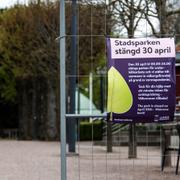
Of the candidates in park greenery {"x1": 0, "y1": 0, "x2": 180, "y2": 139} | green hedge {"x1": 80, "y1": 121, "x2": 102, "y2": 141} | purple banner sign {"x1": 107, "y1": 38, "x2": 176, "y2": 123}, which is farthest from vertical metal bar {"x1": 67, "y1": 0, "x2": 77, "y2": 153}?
green hedge {"x1": 80, "y1": 121, "x2": 102, "y2": 141}

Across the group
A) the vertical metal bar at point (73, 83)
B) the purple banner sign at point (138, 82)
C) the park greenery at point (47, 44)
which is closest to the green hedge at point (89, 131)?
the park greenery at point (47, 44)

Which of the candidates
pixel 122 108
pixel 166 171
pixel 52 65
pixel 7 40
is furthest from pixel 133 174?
pixel 7 40

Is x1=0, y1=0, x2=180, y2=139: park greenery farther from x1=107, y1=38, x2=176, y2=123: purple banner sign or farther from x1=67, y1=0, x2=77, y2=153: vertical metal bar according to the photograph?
x1=107, y1=38, x2=176, y2=123: purple banner sign

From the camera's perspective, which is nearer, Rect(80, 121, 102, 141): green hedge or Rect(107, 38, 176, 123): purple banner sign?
Rect(107, 38, 176, 123): purple banner sign

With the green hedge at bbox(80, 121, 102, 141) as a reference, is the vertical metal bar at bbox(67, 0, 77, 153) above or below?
above

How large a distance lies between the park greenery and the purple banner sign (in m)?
5.82

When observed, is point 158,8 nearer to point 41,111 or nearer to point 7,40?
point 7,40

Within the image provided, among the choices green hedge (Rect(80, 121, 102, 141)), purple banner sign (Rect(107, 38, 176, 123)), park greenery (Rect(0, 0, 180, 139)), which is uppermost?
park greenery (Rect(0, 0, 180, 139))

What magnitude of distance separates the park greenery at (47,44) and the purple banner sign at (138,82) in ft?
19.1

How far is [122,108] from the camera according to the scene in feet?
27.0

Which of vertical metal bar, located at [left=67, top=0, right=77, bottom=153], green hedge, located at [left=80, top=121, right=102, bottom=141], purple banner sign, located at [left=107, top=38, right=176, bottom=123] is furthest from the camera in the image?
green hedge, located at [left=80, top=121, right=102, bottom=141]

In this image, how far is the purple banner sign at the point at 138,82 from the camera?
816cm

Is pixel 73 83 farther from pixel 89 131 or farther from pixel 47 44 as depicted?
pixel 89 131

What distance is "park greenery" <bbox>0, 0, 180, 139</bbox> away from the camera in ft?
53.5
